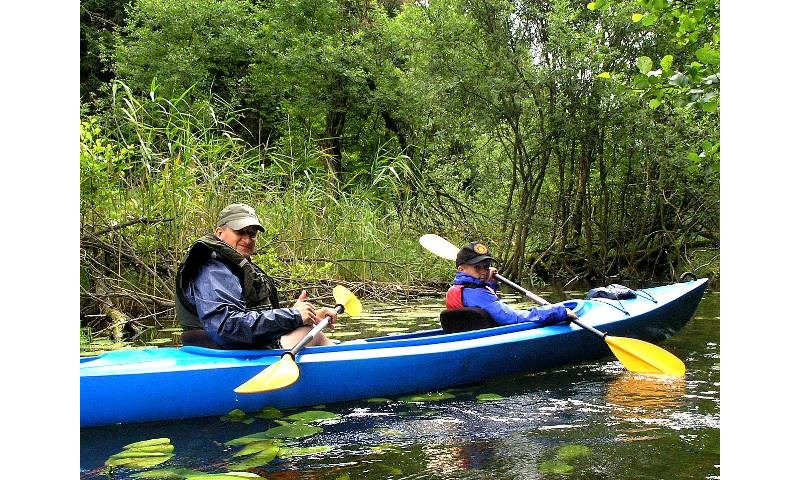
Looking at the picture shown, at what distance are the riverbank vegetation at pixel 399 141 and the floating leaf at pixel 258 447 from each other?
2.59 meters

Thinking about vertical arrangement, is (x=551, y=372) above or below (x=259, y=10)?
below

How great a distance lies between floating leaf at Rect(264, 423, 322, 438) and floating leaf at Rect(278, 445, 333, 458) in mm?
195

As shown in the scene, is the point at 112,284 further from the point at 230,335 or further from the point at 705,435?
the point at 705,435

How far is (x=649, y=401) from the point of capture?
3.89m

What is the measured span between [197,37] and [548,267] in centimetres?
752

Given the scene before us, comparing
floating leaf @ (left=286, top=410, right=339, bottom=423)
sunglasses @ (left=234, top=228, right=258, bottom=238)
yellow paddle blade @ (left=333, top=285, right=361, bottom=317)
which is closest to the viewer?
floating leaf @ (left=286, top=410, right=339, bottom=423)

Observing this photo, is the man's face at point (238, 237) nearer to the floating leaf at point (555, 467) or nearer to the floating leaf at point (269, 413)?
the floating leaf at point (269, 413)

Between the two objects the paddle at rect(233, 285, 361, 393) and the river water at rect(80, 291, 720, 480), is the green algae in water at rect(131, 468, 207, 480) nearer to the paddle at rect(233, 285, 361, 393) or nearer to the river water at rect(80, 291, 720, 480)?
the river water at rect(80, 291, 720, 480)

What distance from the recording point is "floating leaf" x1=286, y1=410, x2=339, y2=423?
361 centimetres

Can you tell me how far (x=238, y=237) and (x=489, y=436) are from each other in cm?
159

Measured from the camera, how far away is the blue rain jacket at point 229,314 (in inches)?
145

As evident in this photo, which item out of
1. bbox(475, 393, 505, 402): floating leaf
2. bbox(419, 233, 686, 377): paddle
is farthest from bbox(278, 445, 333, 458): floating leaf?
bbox(419, 233, 686, 377): paddle

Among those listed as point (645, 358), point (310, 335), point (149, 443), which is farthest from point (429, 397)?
point (149, 443)
